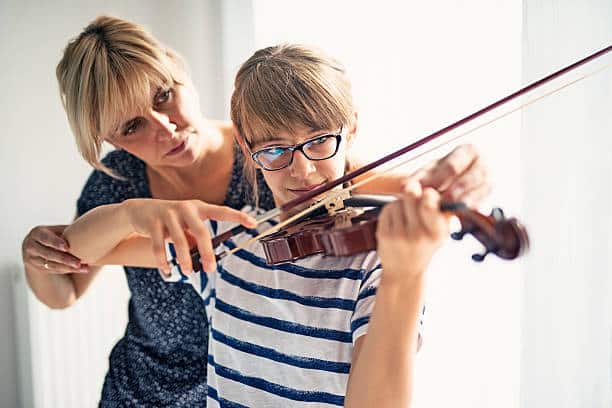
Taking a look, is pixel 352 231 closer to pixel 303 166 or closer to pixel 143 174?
pixel 303 166

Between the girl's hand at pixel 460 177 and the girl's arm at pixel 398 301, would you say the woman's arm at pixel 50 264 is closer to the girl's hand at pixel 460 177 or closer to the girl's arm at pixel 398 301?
the girl's arm at pixel 398 301

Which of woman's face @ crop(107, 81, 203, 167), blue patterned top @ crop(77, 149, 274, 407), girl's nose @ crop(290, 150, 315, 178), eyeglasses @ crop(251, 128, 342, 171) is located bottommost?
blue patterned top @ crop(77, 149, 274, 407)

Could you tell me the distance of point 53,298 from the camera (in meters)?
1.61

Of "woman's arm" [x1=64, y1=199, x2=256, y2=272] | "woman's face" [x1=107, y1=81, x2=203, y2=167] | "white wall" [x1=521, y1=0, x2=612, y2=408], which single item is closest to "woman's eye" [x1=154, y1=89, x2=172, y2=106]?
"woman's face" [x1=107, y1=81, x2=203, y2=167]

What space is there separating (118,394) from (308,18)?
3.25 feet

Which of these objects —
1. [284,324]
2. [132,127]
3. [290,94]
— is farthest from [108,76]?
[284,324]

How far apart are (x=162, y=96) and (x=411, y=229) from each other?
831 millimetres

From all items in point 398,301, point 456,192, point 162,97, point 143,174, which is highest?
point 162,97

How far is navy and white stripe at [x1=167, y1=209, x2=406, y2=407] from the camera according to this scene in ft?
3.63

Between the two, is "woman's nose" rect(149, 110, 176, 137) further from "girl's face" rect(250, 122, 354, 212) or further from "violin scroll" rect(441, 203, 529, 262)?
"violin scroll" rect(441, 203, 529, 262)

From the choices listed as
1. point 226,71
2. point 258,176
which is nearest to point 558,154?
point 258,176

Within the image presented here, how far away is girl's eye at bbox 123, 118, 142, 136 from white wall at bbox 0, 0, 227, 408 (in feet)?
3.48

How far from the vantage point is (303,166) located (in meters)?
1.09

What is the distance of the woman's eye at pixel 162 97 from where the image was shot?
4.78 feet
